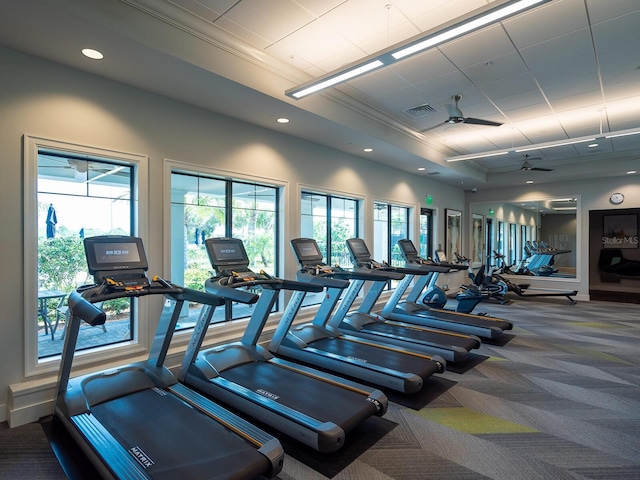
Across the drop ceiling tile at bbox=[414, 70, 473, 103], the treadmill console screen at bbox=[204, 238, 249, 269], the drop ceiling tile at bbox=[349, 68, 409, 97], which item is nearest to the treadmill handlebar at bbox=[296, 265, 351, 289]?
the treadmill console screen at bbox=[204, 238, 249, 269]

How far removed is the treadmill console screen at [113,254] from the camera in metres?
2.76

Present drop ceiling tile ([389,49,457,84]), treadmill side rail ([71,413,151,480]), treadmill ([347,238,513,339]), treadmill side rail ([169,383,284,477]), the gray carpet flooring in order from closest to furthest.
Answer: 1. treadmill side rail ([71,413,151,480])
2. treadmill side rail ([169,383,284,477])
3. the gray carpet flooring
4. drop ceiling tile ([389,49,457,84])
5. treadmill ([347,238,513,339])

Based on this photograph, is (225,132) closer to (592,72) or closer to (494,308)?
(592,72)

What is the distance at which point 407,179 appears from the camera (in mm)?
8258

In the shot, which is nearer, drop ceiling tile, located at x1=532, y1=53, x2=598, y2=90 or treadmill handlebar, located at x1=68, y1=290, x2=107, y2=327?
treadmill handlebar, located at x1=68, y1=290, x2=107, y2=327

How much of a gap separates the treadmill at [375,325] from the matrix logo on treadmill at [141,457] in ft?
7.94

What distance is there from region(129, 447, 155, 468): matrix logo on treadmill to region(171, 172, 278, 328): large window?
218 centimetres

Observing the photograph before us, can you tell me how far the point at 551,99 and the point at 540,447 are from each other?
4631 millimetres

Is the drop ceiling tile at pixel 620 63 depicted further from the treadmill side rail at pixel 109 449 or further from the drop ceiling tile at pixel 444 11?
the treadmill side rail at pixel 109 449

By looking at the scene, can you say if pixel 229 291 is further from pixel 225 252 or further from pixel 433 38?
pixel 433 38

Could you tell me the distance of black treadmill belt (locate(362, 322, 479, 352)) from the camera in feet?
14.8

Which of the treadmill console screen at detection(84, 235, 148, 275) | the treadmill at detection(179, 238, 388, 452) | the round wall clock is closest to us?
the treadmill at detection(179, 238, 388, 452)

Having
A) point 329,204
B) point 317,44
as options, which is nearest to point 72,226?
point 317,44

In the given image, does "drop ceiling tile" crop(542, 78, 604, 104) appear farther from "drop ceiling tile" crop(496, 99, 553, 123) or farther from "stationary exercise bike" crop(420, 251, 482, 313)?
"stationary exercise bike" crop(420, 251, 482, 313)
